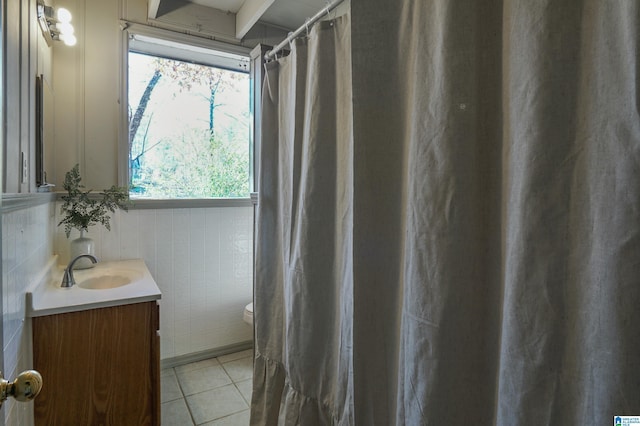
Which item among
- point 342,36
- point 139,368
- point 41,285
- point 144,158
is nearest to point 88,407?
point 139,368

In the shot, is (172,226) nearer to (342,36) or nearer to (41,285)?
(41,285)

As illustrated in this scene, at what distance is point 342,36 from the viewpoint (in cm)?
115

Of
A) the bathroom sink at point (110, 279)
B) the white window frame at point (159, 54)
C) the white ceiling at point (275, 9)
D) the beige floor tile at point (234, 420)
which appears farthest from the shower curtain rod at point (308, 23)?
the beige floor tile at point (234, 420)

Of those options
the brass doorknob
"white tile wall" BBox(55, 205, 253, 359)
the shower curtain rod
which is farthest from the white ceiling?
the brass doorknob

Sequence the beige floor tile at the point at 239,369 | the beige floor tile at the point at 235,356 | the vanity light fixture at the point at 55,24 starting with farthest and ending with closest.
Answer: the beige floor tile at the point at 235,356 → the beige floor tile at the point at 239,369 → the vanity light fixture at the point at 55,24

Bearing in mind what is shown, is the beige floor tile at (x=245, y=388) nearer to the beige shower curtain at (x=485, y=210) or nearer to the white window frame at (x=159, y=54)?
the beige shower curtain at (x=485, y=210)

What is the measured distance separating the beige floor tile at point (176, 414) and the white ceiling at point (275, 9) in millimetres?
2514

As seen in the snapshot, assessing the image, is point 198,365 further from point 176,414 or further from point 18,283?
point 18,283

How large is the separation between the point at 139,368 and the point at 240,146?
5.73 ft

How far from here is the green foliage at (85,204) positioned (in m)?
1.93

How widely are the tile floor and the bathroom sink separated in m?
0.79

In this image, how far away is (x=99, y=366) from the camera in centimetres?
144

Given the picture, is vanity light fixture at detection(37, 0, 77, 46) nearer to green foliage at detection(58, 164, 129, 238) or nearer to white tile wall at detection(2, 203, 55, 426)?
green foliage at detection(58, 164, 129, 238)

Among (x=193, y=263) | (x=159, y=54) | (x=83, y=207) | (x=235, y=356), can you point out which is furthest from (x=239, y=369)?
(x=159, y=54)
